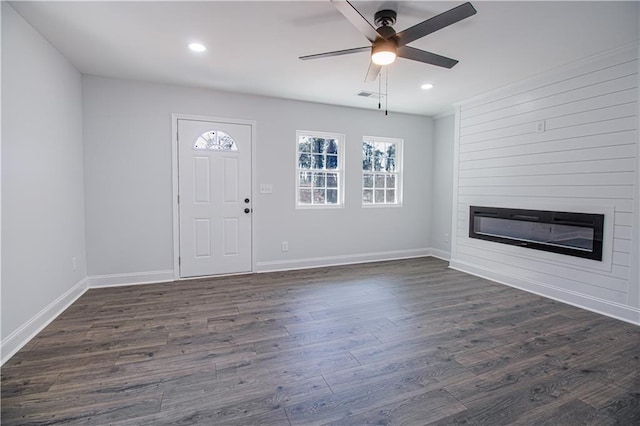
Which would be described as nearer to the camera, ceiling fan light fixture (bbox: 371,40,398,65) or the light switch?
ceiling fan light fixture (bbox: 371,40,398,65)

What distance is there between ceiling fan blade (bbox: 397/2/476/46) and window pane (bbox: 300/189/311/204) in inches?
114

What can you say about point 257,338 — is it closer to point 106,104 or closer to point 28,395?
point 28,395

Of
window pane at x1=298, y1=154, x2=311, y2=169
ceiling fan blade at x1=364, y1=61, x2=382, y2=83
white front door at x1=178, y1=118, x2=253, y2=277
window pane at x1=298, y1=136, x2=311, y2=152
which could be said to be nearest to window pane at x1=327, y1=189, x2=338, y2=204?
window pane at x1=298, y1=154, x2=311, y2=169

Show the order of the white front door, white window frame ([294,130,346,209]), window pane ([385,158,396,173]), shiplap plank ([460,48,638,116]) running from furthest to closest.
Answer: window pane ([385,158,396,173]), white window frame ([294,130,346,209]), the white front door, shiplap plank ([460,48,638,116])

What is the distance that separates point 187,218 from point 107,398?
2.68 meters

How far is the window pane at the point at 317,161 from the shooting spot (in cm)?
499

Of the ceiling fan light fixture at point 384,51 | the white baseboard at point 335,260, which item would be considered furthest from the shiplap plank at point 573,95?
the white baseboard at point 335,260

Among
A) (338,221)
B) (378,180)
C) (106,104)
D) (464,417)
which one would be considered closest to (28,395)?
(464,417)

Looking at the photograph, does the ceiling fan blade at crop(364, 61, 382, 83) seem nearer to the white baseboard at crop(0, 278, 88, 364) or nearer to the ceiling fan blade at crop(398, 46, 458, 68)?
the ceiling fan blade at crop(398, 46, 458, 68)

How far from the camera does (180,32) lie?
2705 mm

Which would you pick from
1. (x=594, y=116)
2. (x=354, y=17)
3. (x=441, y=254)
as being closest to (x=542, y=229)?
(x=594, y=116)

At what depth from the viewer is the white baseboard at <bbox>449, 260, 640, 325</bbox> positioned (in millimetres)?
2963

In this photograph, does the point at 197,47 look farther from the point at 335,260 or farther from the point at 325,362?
the point at 335,260

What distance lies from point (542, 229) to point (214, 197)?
422 cm
